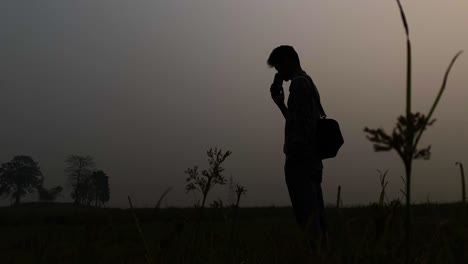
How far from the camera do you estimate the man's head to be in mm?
5137

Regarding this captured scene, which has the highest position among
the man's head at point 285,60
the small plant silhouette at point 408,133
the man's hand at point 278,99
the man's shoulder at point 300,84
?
the man's head at point 285,60

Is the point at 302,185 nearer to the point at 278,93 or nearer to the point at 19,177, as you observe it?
the point at 278,93

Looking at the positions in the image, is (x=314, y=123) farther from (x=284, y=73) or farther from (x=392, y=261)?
(x=392, y=261)

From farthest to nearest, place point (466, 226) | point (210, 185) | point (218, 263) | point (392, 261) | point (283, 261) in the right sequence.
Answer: point (218, 263) → point (283, 261) → point (210, 185) → point (466, 226) → point (392, 261)

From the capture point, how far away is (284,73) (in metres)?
5.16

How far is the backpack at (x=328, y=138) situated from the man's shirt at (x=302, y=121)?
0.15ft

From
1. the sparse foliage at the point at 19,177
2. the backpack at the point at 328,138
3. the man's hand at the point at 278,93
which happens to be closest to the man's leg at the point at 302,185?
the backpack at the point at 328,138

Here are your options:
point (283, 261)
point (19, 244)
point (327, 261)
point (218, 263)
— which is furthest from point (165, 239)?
point (19, 244)

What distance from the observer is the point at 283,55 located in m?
5.14

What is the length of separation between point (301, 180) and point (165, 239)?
156 inches

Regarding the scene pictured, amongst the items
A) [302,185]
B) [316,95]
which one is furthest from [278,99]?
[302,185]

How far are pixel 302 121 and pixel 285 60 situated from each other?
611 millimetres

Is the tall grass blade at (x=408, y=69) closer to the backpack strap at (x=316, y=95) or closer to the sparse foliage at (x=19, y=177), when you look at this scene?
the backpack strap at (x=316, y=95)

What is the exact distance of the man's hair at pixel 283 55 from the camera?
5.14m
